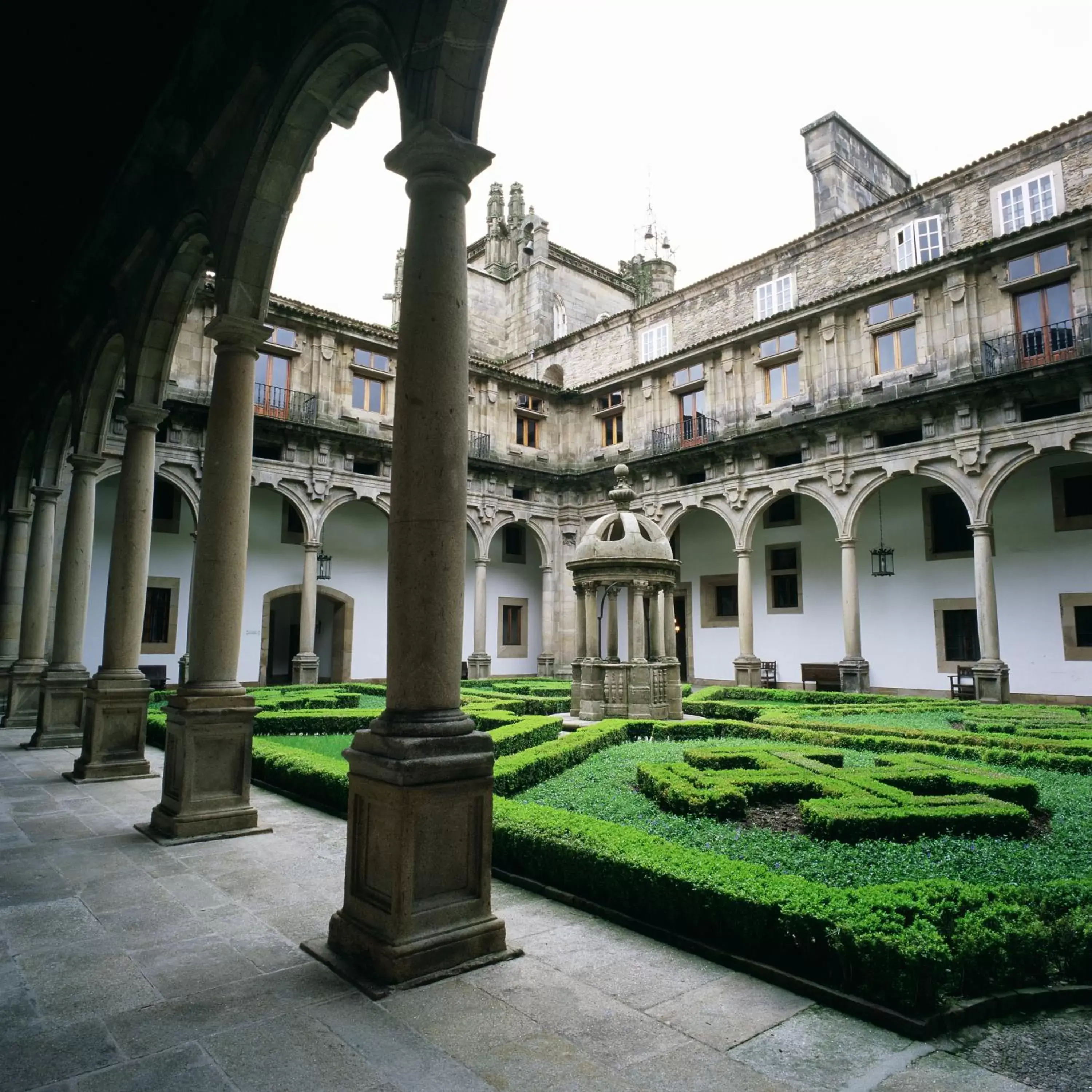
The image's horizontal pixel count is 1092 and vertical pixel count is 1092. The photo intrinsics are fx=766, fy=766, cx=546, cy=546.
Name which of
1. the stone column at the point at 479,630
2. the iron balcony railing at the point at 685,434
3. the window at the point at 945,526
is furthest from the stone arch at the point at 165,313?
the window at the point at 945,526

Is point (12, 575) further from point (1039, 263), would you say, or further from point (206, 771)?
point (1039, 263)

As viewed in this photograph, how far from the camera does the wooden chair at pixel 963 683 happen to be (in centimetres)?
1634

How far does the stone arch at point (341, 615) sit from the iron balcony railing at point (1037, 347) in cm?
1701

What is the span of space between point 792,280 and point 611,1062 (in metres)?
22.6

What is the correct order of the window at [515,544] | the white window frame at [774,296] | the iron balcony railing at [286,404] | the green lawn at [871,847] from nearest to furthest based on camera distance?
the green lawn at [871,847], the iron balcony railing at [286,404], the white window frame at [774,296], the window at [515,544]

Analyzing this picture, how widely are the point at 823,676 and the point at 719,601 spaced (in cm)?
434

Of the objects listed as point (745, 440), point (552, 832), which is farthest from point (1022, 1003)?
point (745, 440)

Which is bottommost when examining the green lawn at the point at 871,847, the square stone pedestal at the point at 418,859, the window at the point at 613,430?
the green lawn at the point at 871,847

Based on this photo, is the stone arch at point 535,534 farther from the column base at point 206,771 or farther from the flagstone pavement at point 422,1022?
the flagstone pavement at point 422,1022

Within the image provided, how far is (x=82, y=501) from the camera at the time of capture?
946cm

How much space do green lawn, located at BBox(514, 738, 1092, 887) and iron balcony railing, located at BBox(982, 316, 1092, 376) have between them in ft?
38.6

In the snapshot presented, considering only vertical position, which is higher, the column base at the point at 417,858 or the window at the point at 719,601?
the window at the point at 719,601

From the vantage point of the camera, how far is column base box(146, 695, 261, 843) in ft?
17.9

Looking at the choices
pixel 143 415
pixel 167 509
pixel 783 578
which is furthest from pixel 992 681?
pixel 167 509
